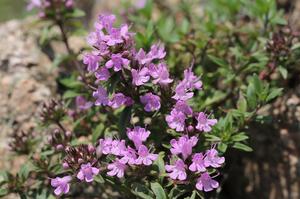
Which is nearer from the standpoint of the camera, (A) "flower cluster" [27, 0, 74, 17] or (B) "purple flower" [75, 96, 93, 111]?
(B) "purple flower" [75, 96, 93, 111]

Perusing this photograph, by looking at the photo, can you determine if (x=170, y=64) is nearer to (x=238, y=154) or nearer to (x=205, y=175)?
(x=238, y=154)

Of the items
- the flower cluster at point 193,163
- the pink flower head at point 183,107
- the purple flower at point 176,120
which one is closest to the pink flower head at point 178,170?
the flower cluster at point 193,163

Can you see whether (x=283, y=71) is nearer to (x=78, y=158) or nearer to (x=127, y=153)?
(x=127, y=153)

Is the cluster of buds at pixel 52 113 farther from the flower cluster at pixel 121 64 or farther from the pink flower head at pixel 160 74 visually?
the pink flower head at pixel 160 74

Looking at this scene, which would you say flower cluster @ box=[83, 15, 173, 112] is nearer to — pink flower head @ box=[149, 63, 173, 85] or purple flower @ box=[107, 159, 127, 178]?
pink flower head @ box=[149, 63, 173, 85]

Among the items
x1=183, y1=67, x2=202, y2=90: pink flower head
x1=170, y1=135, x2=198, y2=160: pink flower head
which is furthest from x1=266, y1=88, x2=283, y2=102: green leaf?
x1=170, y1=135, x2=198, y2=160: pink flower head

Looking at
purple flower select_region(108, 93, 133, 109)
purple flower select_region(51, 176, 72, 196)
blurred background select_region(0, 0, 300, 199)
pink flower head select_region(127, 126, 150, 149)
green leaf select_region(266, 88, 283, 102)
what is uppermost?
purple flower select_region(108, 93, 133, 109)
